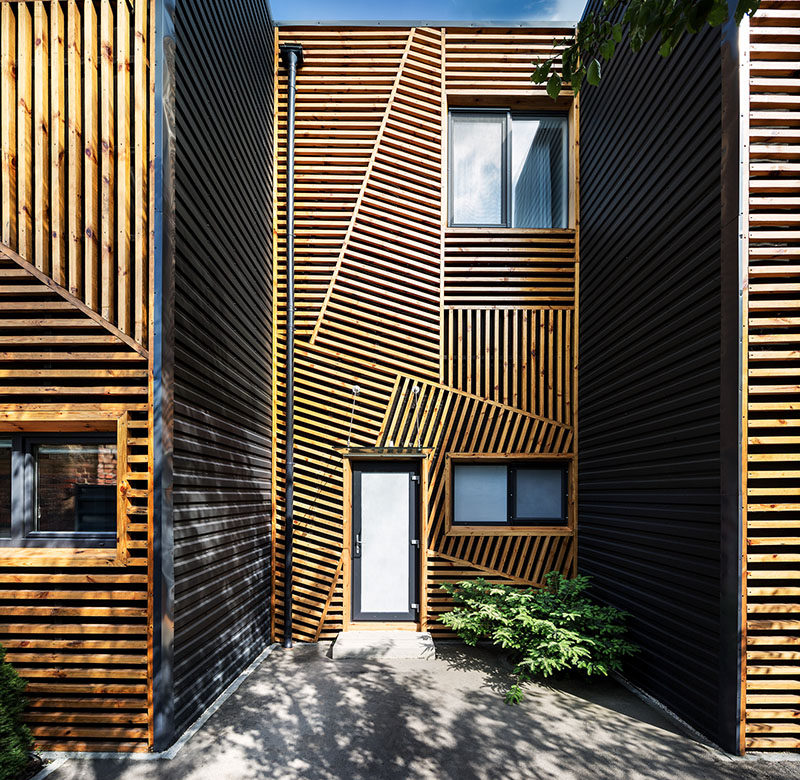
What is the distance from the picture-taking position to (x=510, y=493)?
6.36 meters

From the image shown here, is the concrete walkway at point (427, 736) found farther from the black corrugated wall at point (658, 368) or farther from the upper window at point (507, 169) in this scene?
the upper window at point (507, 169)

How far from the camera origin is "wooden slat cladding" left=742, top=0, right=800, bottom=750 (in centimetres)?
360

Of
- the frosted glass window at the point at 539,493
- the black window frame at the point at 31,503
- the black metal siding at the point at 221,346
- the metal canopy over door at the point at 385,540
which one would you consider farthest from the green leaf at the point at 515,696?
the black window frame at the point at 31,503

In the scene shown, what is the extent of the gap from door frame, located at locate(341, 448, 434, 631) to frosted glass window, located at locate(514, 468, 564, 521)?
1202mm

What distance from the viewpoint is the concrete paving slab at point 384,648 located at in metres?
5.50

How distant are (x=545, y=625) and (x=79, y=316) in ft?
15.9

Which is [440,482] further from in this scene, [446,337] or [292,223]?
[292,223]

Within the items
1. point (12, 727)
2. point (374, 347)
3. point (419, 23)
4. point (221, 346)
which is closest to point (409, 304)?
point (374, 347)

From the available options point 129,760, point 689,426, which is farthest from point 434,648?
point 689,426

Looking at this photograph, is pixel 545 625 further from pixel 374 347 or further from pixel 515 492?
pixel 374 347

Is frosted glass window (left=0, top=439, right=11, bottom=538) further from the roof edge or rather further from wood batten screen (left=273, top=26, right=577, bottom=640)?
the roof edge

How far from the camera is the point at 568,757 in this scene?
359cm

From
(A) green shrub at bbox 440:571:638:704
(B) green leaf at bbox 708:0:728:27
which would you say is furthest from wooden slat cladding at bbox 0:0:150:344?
(A) green shrub at bbox 440:571:638:704

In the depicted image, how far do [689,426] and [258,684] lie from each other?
4556 mm
